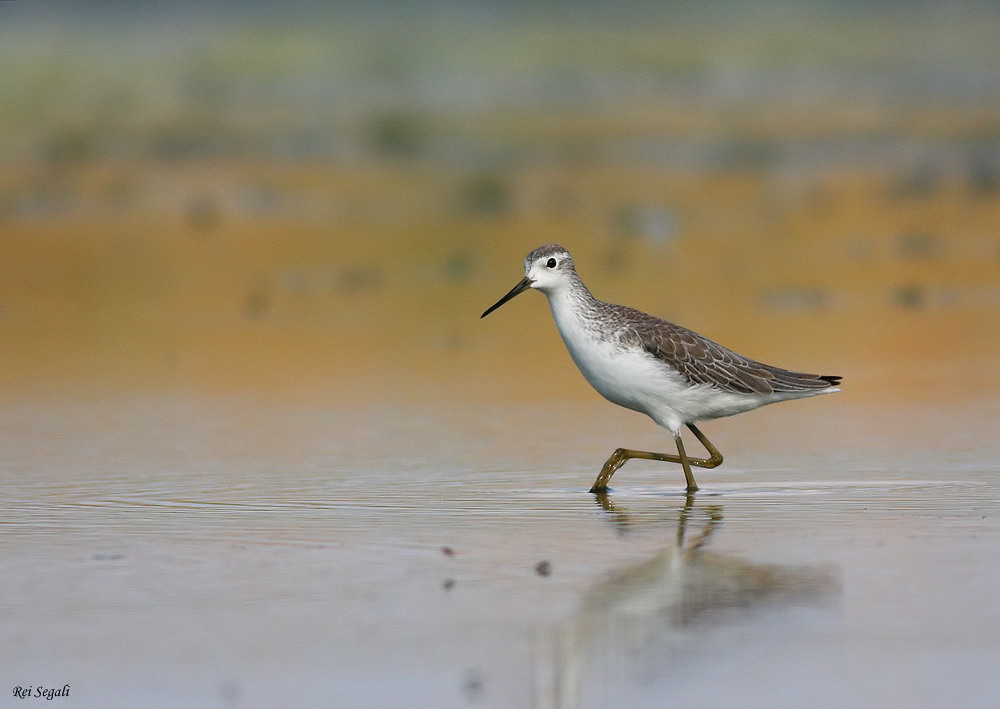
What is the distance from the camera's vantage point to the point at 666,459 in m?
11.9

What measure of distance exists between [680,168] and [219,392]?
783 inches

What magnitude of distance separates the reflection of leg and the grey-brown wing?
399mm

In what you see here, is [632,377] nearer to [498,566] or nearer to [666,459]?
[666,459]

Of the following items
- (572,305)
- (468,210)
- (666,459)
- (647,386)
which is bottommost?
(666,459)

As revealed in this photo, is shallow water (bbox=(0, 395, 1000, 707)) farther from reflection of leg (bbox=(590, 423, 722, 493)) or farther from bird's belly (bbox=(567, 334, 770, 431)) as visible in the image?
bird's belly (bbox=(567, 334, 770, 431))

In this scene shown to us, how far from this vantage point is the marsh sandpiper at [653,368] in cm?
1179

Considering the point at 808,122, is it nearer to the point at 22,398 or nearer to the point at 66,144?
the point at 66,144

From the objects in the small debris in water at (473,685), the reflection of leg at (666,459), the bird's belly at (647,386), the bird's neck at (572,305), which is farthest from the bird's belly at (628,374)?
the small debris in water at (473,685)

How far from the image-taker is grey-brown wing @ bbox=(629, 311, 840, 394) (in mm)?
11852

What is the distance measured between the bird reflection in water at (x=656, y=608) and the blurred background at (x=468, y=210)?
6735 mm

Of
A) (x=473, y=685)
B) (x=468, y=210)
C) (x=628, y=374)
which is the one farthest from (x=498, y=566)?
(x=468, y=210)

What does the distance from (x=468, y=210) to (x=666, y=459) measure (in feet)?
58.3

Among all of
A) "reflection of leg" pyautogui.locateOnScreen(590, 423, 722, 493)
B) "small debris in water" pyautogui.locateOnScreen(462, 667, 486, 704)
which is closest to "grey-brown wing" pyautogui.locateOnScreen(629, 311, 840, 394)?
"reflection of leg" pyautogui.locateOnScreen(590, 423, 722, 493)

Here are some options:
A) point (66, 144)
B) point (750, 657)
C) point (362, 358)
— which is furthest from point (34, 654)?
point (66, 144)
